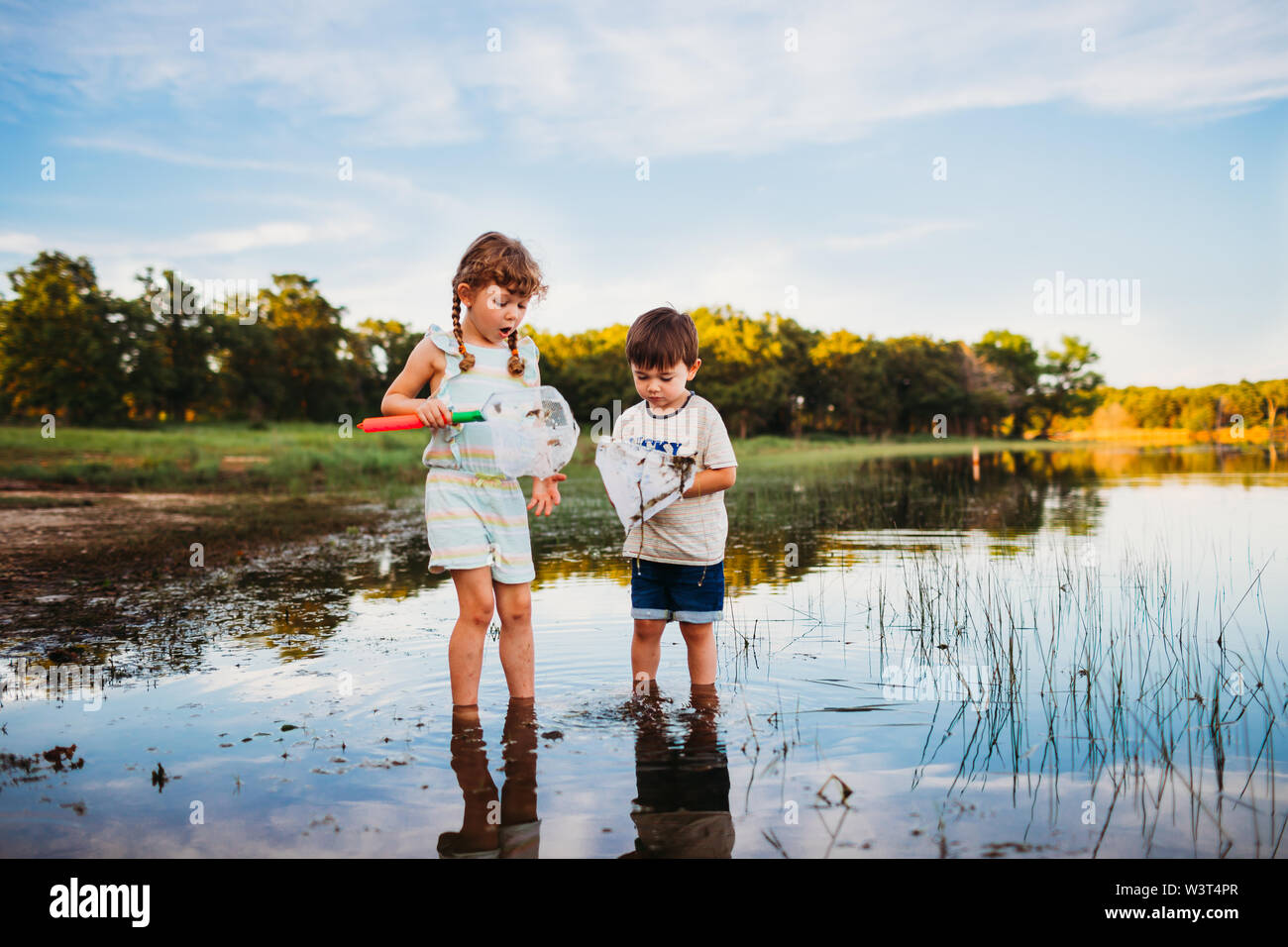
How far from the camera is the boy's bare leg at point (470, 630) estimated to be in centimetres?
384

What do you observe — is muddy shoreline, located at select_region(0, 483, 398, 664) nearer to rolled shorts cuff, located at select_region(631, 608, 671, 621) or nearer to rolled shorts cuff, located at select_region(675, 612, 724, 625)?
rolled shorts cuff, located at select_region(631, 608, 671, 621)

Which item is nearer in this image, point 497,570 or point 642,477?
point 497,570

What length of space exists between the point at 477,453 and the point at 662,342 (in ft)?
3.04

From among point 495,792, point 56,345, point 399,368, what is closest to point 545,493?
point 495,792

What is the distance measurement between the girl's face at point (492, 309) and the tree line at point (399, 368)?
32.7 metres

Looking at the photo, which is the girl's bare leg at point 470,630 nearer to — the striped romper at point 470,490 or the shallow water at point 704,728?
the striped romper at point 470,490

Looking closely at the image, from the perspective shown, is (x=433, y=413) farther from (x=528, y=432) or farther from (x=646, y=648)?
(x=646, y=648)

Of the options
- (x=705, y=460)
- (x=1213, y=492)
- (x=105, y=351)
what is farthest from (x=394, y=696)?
(x=105, y=351)

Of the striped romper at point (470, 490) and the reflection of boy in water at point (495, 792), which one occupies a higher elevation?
the striped romper at point (470, 490)

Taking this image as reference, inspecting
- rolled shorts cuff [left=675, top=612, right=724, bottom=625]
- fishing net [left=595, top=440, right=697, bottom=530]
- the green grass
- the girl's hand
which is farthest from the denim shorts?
the green grass

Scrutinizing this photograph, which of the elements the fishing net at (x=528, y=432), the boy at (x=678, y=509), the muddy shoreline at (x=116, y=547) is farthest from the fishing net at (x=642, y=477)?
the muddy shoreline at (x=116, y=547)

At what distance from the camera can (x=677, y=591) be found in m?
4.22
